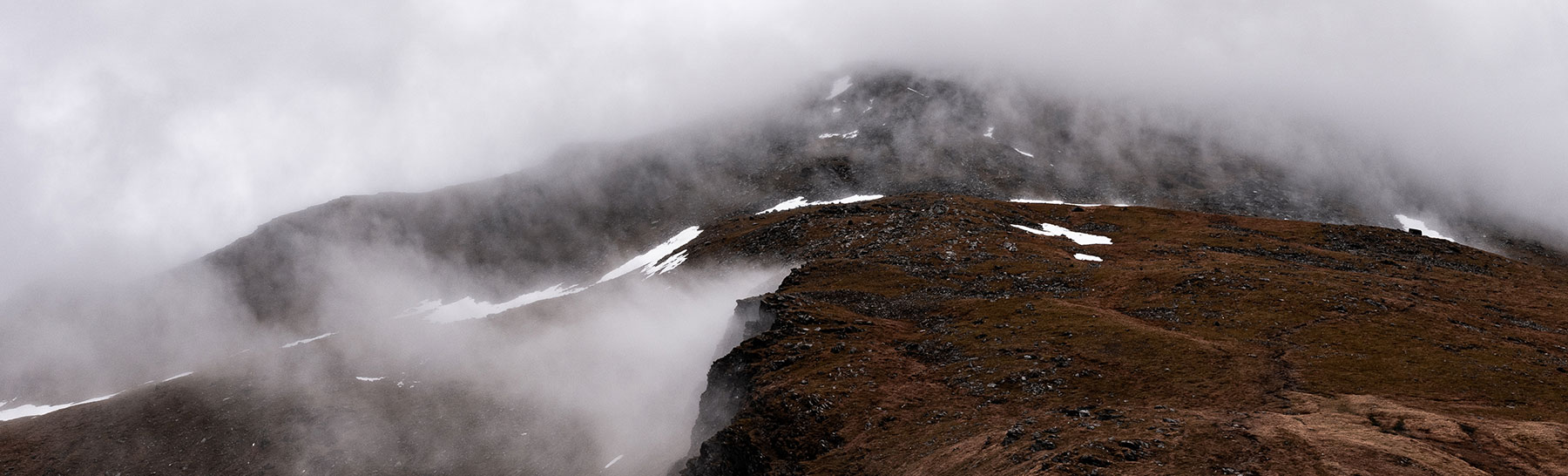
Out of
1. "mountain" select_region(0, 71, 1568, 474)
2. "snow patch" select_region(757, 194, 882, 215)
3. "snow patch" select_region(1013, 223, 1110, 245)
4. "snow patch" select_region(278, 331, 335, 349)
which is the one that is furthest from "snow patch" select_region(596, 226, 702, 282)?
"snow patch" select_region(1013, 223, 1110, 245)

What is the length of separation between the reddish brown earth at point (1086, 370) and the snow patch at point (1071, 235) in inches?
123

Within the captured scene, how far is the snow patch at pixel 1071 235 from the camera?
104312 millimetres

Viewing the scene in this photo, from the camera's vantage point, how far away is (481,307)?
169 metres

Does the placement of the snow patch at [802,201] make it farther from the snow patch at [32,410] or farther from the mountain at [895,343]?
the snow patch at [32,410]

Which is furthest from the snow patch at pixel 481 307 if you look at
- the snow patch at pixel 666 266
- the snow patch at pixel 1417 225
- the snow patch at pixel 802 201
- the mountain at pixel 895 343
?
the snow patch at pixel 1417 225

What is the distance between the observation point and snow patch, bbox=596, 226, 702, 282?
517 feet

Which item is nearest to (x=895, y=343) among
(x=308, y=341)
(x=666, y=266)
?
(x=666, y=266)

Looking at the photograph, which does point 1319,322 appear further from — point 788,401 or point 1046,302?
point 788,401

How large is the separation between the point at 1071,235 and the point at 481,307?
393ft

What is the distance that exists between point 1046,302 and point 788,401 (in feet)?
88.5

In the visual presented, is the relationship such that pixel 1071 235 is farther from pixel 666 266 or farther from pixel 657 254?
pixel 657 254

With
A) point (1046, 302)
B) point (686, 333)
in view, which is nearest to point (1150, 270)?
point (1046, 302)

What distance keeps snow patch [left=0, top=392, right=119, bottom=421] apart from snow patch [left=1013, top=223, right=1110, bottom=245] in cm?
17088

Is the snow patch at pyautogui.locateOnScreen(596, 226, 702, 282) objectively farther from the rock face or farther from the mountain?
the rock face
